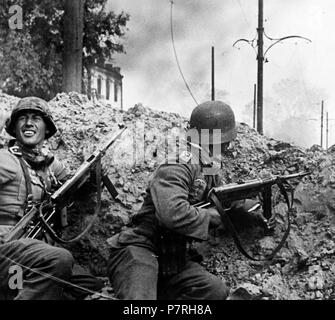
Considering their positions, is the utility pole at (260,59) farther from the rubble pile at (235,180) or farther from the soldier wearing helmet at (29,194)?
the soldier wearing helmet at (29,194)

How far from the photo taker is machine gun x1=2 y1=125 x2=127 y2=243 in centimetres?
392

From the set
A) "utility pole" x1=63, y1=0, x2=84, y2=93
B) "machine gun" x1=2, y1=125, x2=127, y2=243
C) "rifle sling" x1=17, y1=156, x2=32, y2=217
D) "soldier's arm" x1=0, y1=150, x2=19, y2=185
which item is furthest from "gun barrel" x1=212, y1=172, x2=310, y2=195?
"utility pole" x1=63, y1=0, x2=84, y2=93

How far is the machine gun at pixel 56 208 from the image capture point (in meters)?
3.92

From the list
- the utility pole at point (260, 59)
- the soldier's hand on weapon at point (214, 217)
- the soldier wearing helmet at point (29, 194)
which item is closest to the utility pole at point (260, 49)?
the utility pole at point (260, 59)

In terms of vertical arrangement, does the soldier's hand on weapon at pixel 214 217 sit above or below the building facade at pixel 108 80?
below

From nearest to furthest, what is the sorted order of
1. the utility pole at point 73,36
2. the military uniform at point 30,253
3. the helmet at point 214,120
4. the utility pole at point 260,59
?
1. the military uniform at point 30,253
2. the helmet at point 214,120
3. the utility pole at point 260,59
4. the utility pole at point 73,36

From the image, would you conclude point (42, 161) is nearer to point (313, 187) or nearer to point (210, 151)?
point (210, 151)

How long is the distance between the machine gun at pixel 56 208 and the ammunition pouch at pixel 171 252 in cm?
66

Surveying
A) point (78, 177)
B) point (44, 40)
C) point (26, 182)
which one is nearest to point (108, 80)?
point (44, 40)

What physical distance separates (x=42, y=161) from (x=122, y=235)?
0.96 m

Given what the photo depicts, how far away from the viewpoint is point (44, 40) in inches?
211

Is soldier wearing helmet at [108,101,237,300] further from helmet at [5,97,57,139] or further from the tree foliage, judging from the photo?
the tree foliage

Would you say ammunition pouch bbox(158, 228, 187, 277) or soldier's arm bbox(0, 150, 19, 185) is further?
soldier's arm bbox(0, 150, 19, 185)

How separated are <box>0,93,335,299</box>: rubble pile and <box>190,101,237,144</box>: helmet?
3.07ft
